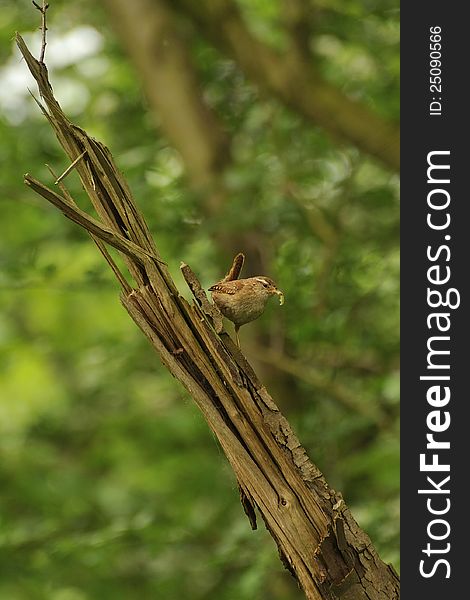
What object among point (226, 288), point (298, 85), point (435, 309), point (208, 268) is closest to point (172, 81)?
point (298, 85)

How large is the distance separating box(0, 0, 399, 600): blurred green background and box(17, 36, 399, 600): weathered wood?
1058 mm

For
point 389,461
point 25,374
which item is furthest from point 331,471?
point 25,374

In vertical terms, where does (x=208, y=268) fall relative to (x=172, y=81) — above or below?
below

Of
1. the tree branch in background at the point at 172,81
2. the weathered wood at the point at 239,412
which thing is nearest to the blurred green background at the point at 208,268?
the tree branch in background at the point at 172,81

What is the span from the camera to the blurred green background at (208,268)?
2221mm

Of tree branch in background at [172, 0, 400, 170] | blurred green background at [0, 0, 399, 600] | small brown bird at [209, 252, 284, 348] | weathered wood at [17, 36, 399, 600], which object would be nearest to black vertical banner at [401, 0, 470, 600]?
weathered wood at [17, 36, 399, 600]

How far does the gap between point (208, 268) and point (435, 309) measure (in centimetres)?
137

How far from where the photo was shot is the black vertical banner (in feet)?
3.38

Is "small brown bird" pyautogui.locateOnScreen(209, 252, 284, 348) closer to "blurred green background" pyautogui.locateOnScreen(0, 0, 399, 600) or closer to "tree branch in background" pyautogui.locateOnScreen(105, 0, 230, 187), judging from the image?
"blurred green background" pyautogui.locateOnScreen(0, 0, 399, 600)

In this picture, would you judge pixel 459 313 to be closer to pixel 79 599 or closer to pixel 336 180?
pixel 336 180

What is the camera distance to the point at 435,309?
120 centimetres

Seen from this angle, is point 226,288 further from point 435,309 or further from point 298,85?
point 298,85

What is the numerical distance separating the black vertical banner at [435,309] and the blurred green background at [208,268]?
66 cm

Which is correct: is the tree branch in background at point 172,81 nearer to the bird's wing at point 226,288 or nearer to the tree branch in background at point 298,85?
the tree branch in background at point 298,85
